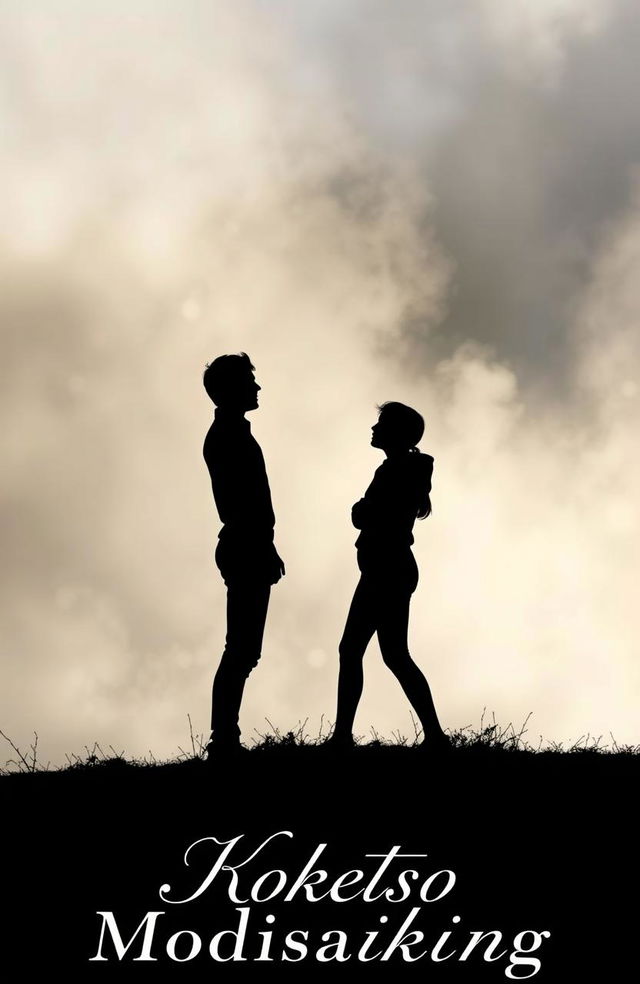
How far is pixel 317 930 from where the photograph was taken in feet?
24.6

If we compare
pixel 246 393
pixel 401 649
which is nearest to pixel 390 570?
pixel 401 649

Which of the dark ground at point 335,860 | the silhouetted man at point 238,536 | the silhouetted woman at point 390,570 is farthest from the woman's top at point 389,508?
the dark ground at point 335,860

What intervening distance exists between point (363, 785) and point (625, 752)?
11.9 ft

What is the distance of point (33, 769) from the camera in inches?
440

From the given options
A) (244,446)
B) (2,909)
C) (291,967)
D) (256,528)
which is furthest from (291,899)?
(244,446)

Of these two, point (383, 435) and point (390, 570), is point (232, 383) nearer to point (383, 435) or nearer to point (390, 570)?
point (383, 435)

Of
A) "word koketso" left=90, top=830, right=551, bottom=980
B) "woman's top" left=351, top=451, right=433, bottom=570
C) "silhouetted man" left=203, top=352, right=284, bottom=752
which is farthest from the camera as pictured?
"woman's top" left=351, top=451, right=433, bottom=570

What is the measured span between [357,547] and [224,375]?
82.2 inches

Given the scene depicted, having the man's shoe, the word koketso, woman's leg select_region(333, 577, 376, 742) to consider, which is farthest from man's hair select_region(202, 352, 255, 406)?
the word koketso

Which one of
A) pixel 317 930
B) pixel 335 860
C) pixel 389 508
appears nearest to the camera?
pixel 317 930

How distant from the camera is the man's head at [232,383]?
9.80 meters

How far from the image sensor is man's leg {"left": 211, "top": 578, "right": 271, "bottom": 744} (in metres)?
9.68

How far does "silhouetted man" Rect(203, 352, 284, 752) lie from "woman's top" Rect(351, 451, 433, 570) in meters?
0.88

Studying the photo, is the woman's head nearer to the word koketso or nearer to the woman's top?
the woman's top
